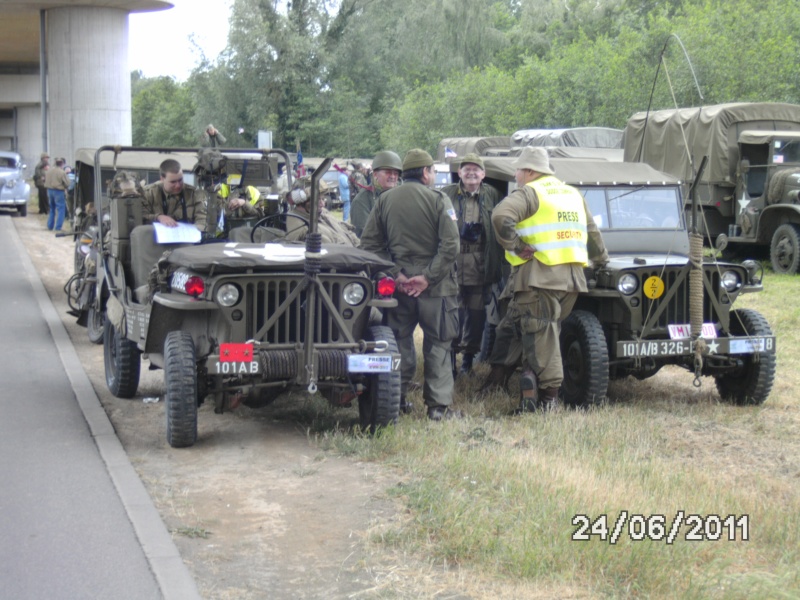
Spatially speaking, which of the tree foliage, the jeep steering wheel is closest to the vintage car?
the tree foliage

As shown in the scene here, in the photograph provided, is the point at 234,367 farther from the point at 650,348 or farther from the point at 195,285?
the point at 650,348

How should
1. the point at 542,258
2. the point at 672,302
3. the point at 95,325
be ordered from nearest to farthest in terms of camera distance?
1. the point at 542,258
2. the point at 672,302
3. the point at 95,325

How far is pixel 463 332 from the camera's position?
30.6 ft

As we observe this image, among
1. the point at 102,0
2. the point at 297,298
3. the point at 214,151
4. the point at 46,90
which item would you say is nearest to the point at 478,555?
the point at 297,298

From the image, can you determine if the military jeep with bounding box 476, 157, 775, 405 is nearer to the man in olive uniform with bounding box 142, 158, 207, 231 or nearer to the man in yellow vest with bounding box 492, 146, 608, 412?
the man in yellow vest with bounding box 492, 146, 608, 412

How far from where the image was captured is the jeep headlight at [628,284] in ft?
26.3

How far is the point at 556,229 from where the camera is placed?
7.75 meters

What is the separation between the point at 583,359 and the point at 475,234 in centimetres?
149

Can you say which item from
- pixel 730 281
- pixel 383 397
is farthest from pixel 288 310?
pixel 730 281

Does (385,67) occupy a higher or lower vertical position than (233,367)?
higher

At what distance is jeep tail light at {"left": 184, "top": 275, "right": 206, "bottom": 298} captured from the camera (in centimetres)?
684

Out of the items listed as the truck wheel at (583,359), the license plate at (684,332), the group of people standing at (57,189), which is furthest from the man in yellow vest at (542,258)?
the group of people standing at (57,189)

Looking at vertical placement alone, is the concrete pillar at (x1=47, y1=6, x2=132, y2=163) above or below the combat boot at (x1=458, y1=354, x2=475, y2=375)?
above

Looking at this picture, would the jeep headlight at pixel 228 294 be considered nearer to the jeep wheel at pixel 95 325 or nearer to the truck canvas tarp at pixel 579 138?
the jeep wheel at pixel 95 325
